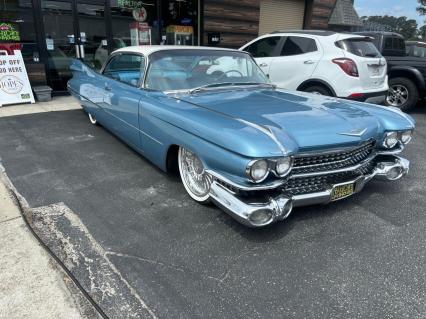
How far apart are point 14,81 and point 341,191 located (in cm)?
735

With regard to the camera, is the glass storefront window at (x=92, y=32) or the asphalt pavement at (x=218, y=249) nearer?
the asphalt pavement at (x=218, y=249)

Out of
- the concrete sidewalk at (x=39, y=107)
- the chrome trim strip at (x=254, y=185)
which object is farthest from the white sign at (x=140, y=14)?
the chrome trim strip at (x=254, y=185)

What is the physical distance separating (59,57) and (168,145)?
6.63 m

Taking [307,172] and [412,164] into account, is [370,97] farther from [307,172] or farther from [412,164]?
[307,172]

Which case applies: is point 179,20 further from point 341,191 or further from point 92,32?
point 341,191

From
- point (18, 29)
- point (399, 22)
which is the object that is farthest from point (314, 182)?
point (399, 22)

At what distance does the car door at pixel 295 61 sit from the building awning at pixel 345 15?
748 inches

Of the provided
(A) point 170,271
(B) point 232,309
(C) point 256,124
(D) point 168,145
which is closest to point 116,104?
(D) point 168,145

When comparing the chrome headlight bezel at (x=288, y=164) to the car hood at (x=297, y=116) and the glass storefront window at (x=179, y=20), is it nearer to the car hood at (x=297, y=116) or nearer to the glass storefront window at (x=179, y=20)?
the car hood at (x=297, y=116)

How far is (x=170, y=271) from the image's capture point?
8.20 feet

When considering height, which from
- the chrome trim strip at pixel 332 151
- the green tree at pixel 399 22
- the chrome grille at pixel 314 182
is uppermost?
the green tree at pixel 399 22

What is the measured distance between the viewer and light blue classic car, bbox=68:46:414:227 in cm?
262

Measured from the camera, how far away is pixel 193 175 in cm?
347

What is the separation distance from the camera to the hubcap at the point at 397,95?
25.5 feet
